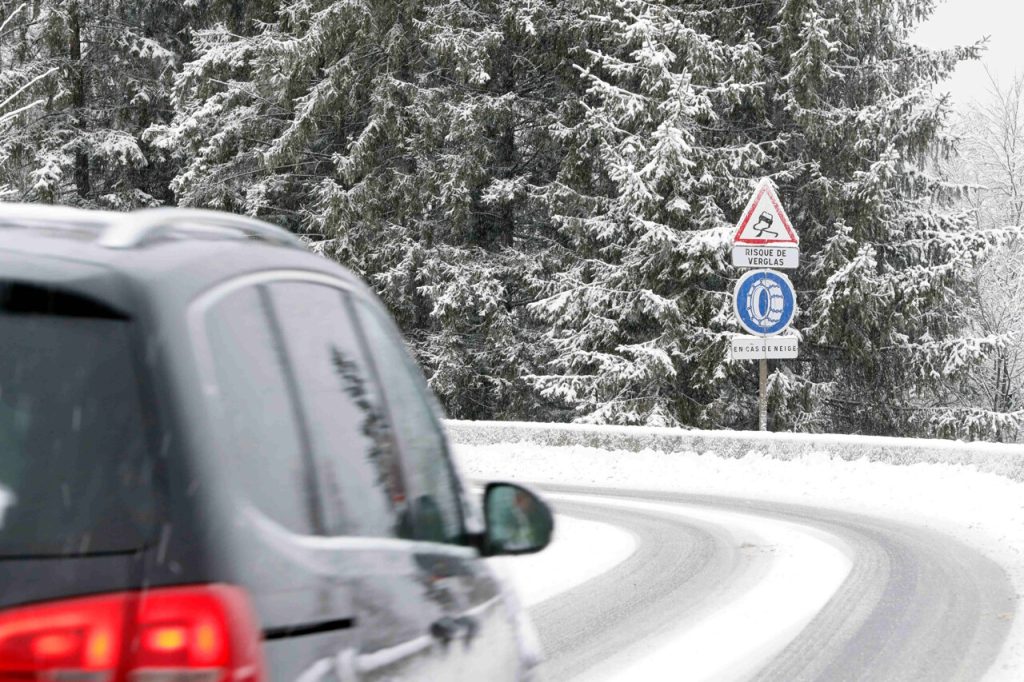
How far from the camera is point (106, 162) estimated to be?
36656mm

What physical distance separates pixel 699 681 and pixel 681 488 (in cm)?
997

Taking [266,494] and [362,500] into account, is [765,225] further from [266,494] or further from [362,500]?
[266,494]

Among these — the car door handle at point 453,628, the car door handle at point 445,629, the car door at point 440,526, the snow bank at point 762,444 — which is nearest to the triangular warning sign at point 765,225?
the snow bank at point 762,444

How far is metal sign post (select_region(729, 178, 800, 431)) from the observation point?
667 inches

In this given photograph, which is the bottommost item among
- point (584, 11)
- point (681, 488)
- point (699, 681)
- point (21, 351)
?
point (681, 488)

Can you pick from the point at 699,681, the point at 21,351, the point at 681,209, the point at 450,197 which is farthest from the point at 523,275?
the point at 21,351

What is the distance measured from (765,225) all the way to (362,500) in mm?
14989

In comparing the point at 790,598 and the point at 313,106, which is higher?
the point at 313,106

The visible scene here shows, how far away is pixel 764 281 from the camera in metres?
17.1

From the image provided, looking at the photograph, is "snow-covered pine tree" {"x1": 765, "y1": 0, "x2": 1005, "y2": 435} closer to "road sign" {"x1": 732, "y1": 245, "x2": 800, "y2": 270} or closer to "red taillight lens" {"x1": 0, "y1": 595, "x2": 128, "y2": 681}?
"road sign" {"x1": 732, "y1": 245, "x2": 800, "y2": 270}

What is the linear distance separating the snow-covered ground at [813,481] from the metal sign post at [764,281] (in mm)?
1417

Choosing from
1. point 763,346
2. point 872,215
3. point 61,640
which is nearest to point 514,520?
point 61,640

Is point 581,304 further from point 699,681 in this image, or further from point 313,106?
point 699,681

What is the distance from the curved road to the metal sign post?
520 cm
